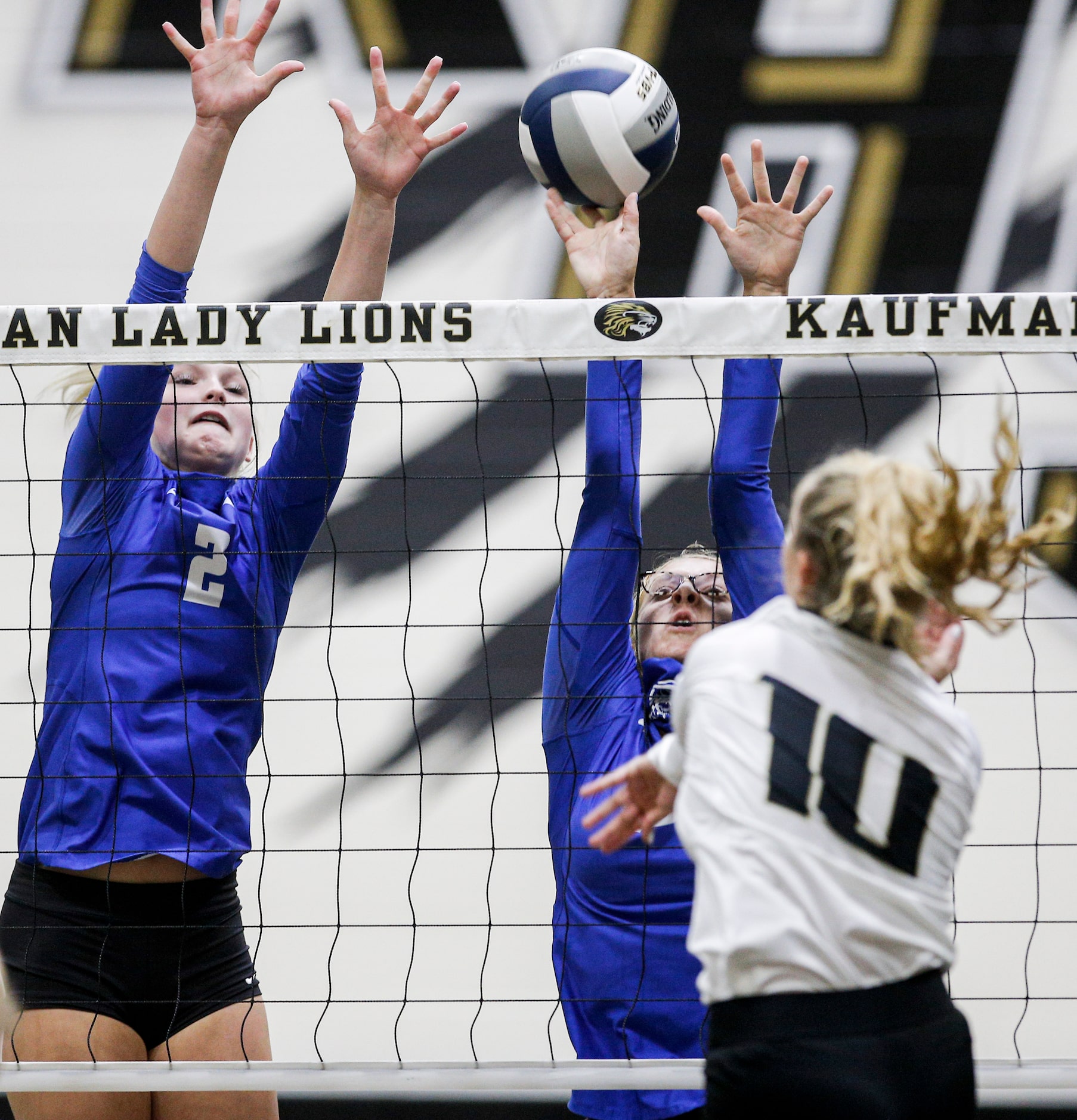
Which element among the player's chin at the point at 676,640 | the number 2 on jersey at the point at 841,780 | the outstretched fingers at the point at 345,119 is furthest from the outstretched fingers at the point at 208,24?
the number 2 on jersey at the point at 841,780

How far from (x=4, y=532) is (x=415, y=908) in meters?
1.79

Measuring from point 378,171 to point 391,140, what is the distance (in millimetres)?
95

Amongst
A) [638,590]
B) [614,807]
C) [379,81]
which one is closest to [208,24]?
[379,81]

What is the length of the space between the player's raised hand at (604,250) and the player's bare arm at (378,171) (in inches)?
11.5

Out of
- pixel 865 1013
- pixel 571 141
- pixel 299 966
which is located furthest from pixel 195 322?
pixel 299 966

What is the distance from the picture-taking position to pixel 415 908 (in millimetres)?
3992

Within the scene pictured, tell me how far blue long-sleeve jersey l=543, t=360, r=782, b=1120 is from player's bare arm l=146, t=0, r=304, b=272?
0.82 metres

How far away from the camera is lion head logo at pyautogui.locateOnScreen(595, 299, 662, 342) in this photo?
244cm

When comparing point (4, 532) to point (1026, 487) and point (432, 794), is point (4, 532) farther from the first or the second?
point (1026, 487)

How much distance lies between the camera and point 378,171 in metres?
2.62

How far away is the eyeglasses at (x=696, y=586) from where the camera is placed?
2.67 metres

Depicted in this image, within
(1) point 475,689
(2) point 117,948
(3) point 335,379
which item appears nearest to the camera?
(2) point 117,948

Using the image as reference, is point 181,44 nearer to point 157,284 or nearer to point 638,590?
point 157,284

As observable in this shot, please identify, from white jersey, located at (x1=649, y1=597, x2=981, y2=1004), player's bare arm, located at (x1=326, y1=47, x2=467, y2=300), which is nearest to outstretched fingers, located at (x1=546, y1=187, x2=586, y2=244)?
player's bare arm, located at (x1=326, y1=47, x2=467, y2=300)
